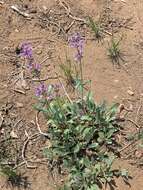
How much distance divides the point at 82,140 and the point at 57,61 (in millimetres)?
865

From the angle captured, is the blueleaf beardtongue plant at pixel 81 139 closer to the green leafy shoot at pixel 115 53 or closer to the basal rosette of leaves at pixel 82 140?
the basal rosette of leaves at pixel 82 140

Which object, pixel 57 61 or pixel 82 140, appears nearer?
pixel 82 140

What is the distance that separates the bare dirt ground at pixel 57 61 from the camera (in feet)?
12.0

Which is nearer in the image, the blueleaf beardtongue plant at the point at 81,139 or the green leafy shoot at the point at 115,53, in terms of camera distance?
the blueleaf beardtongue plant at the point at 81,139

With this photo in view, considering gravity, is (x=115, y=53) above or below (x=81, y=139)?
above

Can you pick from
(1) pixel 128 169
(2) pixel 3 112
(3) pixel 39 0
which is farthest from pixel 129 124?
(3) pixel 39 0

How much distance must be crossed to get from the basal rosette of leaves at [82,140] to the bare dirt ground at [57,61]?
0.11 meters

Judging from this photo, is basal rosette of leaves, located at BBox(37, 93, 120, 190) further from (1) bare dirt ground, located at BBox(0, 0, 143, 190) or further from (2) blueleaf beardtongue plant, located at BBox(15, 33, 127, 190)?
(1) bare dirt ground, located at BBox(0, 0, 143, 190)

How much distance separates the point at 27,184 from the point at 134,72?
4.35ft

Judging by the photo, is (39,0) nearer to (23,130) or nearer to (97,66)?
(97,66)

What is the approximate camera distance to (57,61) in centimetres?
420

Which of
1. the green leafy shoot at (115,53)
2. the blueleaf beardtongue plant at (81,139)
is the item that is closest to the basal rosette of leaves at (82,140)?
the blueleaf beardtongue plant at (81,139)

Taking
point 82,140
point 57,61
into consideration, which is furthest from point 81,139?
point 57,61

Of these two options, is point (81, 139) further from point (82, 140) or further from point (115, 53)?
point (115, 53)
